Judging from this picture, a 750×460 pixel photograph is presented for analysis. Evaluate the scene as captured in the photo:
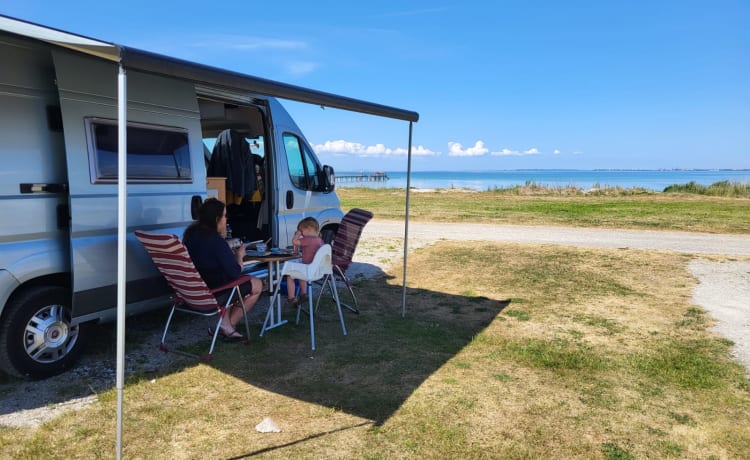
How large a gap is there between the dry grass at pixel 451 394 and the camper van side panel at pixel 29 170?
43.3 inches

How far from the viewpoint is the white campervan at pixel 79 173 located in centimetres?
356

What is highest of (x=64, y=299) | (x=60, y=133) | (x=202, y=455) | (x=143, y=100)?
(x=143, y=100)

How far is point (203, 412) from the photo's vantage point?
11.9 ft

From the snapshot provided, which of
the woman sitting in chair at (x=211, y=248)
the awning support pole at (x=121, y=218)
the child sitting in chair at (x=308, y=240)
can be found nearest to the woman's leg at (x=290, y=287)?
the child sitting in chair at (x=308, y=240)

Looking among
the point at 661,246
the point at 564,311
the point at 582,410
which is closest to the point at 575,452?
the point at 582,410

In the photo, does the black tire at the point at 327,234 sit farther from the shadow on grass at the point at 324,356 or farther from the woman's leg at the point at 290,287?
the woman's leg at the point at 290,287

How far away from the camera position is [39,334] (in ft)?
12.9

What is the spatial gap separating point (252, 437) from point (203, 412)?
1.67 feet

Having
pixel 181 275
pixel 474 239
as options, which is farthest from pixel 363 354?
pixel 474 239

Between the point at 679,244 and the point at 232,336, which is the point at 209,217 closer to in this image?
the point at 232,336

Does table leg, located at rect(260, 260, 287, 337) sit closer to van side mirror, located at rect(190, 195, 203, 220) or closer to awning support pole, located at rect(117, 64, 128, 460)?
van side mirror, located at rect(190, 195, 203, 220)

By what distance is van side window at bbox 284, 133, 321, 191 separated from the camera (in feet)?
21.2

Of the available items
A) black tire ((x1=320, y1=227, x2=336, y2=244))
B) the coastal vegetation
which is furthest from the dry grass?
the coastal vegetation

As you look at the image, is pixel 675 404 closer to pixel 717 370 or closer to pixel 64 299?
pixel 717 370
